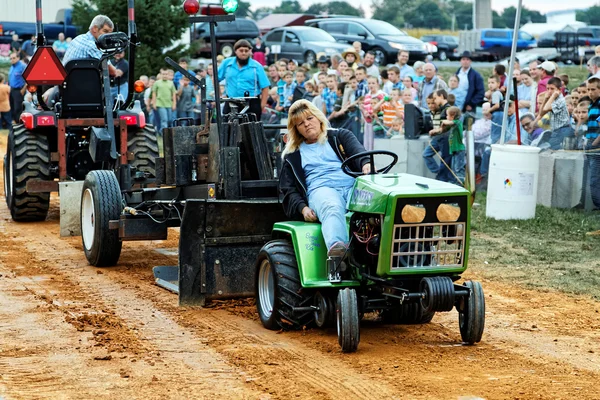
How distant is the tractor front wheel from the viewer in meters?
6.50

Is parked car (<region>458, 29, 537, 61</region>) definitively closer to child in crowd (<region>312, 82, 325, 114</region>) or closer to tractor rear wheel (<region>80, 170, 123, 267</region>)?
child in crowd (<region>312, 82, 325, 114</region>)

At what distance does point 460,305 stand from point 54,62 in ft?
19.1

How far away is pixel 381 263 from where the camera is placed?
6293 millimetres

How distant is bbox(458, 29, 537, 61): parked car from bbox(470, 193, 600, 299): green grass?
93.4 feet

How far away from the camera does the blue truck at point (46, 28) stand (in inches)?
1406

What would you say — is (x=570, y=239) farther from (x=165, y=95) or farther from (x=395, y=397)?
(x=165, y=95)

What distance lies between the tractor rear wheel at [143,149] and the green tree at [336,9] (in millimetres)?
76345

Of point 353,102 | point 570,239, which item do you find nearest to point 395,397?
point 570,239

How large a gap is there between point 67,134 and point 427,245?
253 inches

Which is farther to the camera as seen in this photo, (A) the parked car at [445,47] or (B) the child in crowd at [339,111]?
(A) the parked car at [445,47]

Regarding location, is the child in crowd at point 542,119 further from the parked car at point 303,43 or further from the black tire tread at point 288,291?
the parked car at point 303,43

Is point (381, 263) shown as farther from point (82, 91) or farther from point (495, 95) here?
point (495, 95)

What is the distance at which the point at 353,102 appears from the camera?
1589 centimetres

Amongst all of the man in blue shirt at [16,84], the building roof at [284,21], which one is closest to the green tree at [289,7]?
A: the building roof at [284,21]
